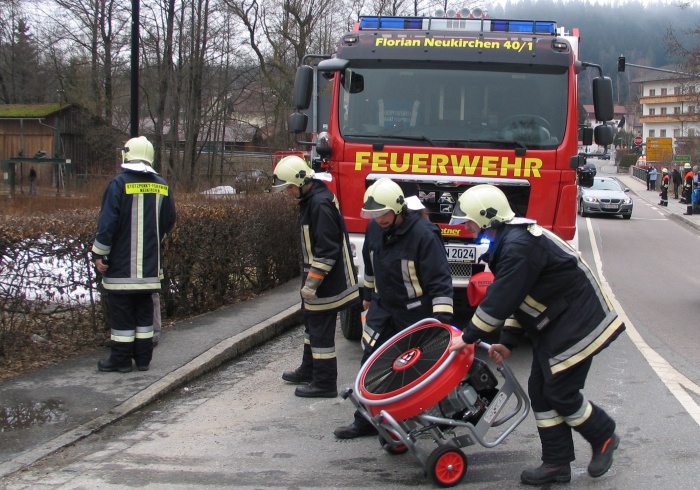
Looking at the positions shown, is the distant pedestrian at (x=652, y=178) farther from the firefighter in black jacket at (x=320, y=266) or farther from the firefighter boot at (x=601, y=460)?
the firefighter boot at (x=601, y=460)

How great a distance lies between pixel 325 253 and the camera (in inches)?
235

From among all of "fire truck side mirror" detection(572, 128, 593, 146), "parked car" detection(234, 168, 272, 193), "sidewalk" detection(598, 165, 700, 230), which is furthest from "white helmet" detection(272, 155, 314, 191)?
"sidewalk" detection(598, 165, 700, 230)

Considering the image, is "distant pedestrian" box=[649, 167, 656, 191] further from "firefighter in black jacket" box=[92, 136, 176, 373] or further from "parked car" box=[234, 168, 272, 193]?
"firefighter in black jacket" box=[92, 136, 176, 373]

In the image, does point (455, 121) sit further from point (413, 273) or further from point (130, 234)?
point (130, 234)

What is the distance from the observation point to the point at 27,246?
6.54 meters

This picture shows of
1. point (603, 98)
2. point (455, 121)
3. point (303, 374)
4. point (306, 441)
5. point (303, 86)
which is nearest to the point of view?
→ point (306, 441)

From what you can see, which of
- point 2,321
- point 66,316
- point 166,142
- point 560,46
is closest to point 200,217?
point 66,316

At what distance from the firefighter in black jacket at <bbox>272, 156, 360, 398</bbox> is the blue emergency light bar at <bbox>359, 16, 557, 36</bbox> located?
3.24 meters

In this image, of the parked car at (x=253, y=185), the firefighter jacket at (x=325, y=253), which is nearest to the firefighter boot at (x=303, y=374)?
the firefighter jacket at (x=325, y=253)

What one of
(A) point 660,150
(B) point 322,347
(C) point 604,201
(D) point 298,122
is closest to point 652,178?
(A) point 660,150

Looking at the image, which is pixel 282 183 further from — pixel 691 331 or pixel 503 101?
pixel 691 331

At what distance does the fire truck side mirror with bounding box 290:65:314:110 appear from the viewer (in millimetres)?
8477

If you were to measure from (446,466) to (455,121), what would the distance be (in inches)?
172

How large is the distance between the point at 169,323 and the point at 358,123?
3068 millimetres
